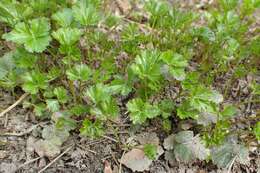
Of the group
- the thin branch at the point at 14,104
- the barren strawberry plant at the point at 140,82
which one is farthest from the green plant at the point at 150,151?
the thin branch at the point at 14,104

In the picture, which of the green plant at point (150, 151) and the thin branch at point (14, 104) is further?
the thin branch at point (14, 104)

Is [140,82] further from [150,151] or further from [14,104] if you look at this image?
[14,104]

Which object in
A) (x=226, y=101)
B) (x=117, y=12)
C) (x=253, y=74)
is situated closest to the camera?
(x=226, y=101)

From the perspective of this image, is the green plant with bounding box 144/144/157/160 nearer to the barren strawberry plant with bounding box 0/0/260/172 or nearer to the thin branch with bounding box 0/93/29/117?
the barren strawberry plant with bounding box 0/0/260/172

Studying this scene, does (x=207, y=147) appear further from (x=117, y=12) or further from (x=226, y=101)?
(x=117, y=12)

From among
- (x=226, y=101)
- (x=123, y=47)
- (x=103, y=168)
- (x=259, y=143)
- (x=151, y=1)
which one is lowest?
(x=103, y=168)

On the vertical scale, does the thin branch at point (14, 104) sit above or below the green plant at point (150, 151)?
above

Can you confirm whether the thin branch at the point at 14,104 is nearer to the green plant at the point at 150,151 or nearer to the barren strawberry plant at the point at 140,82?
the barren strawberry plant at the point at 140,82

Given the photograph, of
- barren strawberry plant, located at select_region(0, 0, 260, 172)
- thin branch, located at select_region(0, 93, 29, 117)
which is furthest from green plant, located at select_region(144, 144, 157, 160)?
thin branch, located at select_region(0, 93, 29, 117)

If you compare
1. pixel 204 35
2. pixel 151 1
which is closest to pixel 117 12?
pixel 151 1
